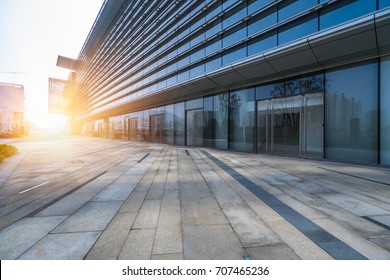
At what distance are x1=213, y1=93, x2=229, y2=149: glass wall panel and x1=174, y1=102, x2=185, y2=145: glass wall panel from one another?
17.3 ft

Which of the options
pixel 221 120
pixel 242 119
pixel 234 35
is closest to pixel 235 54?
pixel 234 35

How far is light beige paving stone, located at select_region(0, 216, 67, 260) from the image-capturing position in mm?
2795

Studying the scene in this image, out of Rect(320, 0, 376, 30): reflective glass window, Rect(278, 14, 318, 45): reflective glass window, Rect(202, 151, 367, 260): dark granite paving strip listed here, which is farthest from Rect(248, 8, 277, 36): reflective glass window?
Rect(202, 151, 367, 260): dark granite paving strip

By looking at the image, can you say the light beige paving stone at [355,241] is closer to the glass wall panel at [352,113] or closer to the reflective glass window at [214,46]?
the glass wall panel at [352,113]

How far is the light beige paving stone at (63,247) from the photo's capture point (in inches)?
105

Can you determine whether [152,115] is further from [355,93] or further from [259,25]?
[355,93]

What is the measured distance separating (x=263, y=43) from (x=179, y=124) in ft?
42.9

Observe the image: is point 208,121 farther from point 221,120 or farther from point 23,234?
point 23,234

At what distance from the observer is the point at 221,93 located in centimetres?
1770

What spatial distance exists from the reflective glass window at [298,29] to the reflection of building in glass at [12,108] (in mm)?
67347

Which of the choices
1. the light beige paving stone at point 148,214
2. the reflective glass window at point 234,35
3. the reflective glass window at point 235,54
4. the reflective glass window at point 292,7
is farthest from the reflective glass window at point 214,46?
the light beige paving stone at point 148,214

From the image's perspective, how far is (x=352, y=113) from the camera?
399 inches

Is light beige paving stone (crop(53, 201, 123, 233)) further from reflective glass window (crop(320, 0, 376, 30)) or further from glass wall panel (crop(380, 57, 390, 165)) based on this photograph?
reflective glass window (crop(320, 0, 376, 30))
